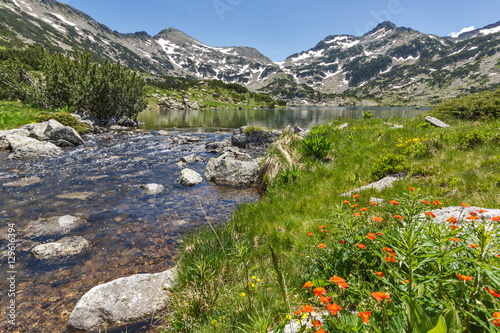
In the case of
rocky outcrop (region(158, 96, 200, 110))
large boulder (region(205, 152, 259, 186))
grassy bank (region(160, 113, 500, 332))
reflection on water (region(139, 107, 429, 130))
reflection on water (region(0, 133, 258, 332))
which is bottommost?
reflection on water (region(0, 133, 258, 332))

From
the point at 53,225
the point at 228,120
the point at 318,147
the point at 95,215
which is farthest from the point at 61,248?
the point at 228,120

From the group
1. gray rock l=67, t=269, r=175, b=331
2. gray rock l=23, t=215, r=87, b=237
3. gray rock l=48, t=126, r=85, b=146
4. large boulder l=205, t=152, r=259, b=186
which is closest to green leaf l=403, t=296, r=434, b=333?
gray rock l=67, t=269, r=175, b=331

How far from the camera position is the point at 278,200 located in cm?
802

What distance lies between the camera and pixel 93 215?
30.6ft

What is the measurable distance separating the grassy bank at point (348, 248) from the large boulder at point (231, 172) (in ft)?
9.49

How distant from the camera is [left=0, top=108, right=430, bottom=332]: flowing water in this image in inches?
216

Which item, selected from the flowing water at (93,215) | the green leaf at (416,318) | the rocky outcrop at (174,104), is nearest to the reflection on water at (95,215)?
the flowing water at (93,215)

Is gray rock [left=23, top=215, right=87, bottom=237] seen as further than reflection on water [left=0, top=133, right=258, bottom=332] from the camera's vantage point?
Yes

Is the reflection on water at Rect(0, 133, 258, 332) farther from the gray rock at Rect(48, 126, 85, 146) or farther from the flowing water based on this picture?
the gray rock at Rect(48, 126, 85, 146)

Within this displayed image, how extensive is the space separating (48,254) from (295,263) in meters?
7.26

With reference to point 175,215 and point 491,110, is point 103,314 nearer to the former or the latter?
point 175,215

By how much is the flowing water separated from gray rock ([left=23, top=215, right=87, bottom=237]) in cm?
20

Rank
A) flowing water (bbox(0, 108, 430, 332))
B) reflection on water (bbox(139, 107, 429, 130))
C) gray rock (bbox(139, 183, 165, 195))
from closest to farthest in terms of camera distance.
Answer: flowing water (bbox(0, 108, 430, 332)), gray rock (bbox(139, 183, 165, 195)), reflection on water (bbox(139, 107, 429, 130))

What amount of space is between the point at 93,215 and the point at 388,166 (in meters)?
11.6
